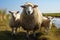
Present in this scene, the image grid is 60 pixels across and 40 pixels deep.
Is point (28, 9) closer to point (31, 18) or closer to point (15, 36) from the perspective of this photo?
point (31, 18)

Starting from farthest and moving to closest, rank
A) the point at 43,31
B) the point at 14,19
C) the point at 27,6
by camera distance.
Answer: the point at 43,31
the point at 14,19
the point at 27,6

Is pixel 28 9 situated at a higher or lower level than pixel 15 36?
higher

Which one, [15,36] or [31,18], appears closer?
[31,18]

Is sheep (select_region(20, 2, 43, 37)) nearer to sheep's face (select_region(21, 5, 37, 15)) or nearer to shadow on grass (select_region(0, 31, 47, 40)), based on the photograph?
sheep's face (select_region(21, 5, 37, 15))

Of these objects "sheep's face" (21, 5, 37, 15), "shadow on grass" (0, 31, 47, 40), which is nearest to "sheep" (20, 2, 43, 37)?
"sheep's face" (21, 5, 37, 15)

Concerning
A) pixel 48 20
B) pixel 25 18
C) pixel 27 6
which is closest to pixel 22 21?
pixel 25 18

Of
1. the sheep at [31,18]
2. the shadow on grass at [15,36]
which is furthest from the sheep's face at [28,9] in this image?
the shadow on grass at [15,36]

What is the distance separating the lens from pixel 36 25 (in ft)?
25.3

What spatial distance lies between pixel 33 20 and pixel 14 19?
34.5 inches

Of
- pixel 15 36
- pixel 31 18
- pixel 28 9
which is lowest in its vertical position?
pixel 15 36

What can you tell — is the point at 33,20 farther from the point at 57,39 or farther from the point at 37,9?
the point at 57,39

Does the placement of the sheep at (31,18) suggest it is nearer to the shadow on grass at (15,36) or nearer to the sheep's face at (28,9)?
the sheep's face at (28,9)

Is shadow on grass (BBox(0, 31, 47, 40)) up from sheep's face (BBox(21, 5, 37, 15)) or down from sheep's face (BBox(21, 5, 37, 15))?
down

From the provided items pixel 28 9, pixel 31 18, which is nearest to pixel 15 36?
pixel 31 18
